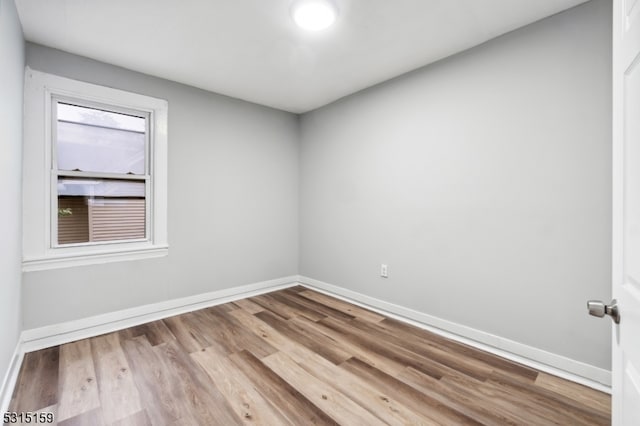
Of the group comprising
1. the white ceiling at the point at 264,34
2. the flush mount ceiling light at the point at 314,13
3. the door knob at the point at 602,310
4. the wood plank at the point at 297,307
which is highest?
the white ceiling at the point at 264,34

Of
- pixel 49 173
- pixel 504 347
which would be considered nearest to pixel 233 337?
pixel 49 173

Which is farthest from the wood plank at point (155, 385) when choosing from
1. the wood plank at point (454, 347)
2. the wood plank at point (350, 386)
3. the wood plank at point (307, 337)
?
the wood plank at point (454, 347)

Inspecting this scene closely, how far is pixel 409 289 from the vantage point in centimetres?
291

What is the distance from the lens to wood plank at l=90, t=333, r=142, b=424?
1.67 m

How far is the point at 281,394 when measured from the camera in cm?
182

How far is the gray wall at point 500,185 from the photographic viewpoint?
191 cm

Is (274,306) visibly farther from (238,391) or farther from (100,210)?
(100,210)

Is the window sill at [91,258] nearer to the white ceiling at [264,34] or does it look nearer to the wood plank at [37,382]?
the wood plank at [37,382]

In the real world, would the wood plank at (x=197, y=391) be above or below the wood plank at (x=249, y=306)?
below

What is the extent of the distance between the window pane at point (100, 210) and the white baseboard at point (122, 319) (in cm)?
70

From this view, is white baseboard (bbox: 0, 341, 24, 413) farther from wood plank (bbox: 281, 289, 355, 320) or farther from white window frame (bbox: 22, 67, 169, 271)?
wood plank (bbox: 281, 289, 355, 320)
